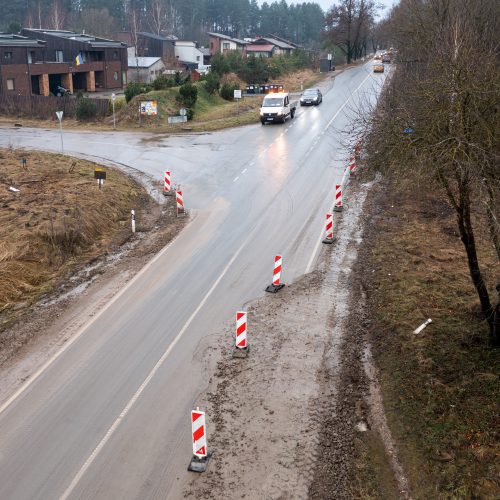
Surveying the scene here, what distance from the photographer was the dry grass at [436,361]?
8.49m

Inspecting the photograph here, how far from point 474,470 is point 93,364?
7251 millimetres

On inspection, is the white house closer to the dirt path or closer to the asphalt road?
the asphalt road

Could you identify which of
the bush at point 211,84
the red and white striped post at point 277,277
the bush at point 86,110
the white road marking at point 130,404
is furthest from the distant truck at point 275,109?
the red and white striped post at point 277,277

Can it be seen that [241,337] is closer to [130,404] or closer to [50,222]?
[130,404]

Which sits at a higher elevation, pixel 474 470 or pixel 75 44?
pixel 75 44

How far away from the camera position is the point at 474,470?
8.34 metres

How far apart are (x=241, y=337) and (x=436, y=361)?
3.88 meters

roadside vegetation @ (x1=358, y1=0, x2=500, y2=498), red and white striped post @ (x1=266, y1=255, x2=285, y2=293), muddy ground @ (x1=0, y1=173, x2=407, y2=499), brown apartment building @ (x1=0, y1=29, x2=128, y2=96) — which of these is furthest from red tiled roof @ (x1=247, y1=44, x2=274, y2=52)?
red and white striped post @ (x1=266, y1=255, x2=285, y2=293)

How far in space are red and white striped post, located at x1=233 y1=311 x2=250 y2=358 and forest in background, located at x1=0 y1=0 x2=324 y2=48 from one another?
9916 cm

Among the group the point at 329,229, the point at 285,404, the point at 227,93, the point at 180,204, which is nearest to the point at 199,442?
the point at 285,404

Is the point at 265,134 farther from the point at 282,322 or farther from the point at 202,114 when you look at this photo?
the point at 282,322

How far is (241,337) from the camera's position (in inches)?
469

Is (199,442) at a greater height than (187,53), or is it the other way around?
(187,53)

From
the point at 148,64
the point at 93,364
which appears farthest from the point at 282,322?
the point at 148,64
